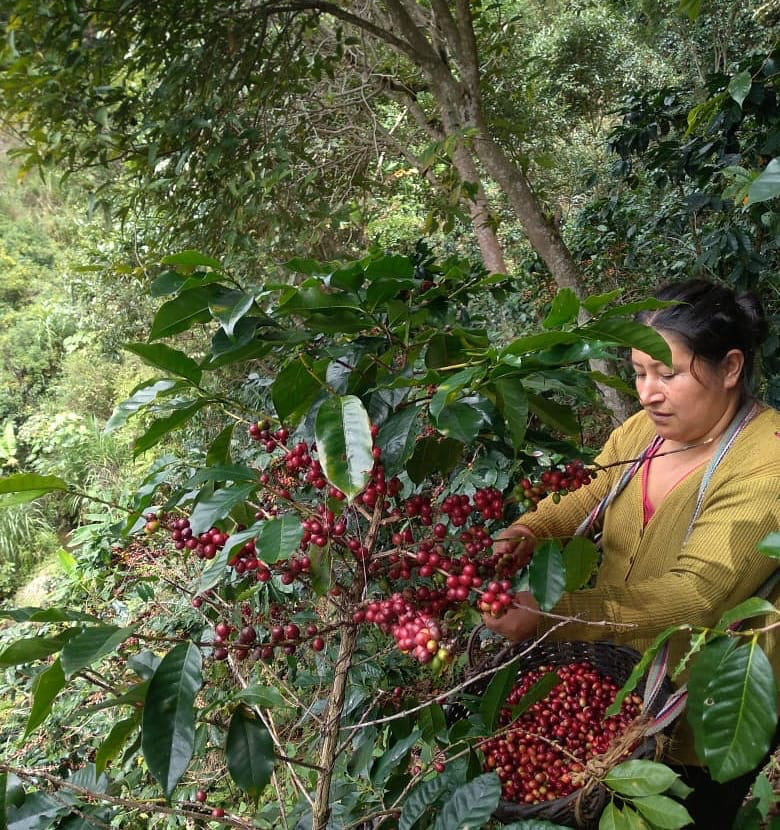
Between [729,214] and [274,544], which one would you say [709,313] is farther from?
[729,214]

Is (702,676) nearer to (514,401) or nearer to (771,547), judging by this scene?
(771,547)

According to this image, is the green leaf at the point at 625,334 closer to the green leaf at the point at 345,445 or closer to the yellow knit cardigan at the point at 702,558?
the green leaf at the point at 345,445

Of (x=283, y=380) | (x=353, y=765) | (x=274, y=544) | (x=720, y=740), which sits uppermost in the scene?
(x=283, y=380)

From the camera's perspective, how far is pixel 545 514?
45.1 inches

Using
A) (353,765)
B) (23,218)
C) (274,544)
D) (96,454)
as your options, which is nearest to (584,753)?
(353,765)

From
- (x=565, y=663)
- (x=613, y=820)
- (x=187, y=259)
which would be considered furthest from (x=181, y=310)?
(x=565, y=663)

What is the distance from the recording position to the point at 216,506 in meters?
0.66

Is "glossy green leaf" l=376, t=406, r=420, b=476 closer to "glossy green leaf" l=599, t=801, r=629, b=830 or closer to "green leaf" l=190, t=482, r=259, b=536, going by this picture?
"green leaf" l=190, t=482, r=259, b=536

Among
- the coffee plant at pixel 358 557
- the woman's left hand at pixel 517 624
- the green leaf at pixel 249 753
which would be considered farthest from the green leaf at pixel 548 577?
the green leaf at pixel 249 753

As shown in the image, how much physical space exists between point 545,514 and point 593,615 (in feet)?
0.84

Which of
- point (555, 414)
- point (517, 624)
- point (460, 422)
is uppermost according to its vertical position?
point (460, 422)

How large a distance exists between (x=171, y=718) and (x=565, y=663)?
83 cm

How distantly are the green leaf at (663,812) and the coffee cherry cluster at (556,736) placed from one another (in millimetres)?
234

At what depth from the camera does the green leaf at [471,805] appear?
677 mm
